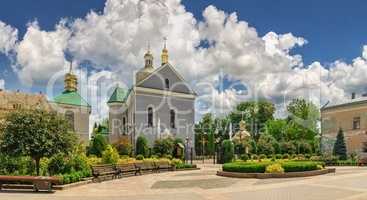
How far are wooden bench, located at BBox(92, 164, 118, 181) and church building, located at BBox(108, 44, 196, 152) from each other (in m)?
25.8

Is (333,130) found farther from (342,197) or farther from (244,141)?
(342,197)

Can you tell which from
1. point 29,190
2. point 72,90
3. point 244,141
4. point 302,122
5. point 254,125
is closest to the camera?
point 29,190

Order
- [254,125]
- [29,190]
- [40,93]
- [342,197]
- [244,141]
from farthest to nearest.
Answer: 1. [254,125]
2. [40,93]
3. [244,141]
4. [29,190]
5. [342,197]

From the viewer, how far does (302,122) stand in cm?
6988

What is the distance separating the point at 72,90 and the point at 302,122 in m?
35.4

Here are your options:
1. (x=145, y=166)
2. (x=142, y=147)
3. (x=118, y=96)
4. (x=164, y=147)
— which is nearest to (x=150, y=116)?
(x=164, y=147)

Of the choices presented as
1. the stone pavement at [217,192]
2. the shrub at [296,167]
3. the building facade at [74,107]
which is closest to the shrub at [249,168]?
the shrub at [296,167]

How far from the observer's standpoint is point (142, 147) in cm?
4666

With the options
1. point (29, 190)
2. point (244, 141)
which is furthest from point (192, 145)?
point (29, 190)

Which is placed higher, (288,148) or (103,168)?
(103,168)

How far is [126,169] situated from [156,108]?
2730 centimetres

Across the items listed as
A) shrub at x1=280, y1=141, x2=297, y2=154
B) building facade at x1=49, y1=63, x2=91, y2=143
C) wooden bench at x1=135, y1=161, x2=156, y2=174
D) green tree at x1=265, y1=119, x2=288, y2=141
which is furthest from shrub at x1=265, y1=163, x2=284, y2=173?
green tree at x1=265, y1=119, x2=288, y2=141

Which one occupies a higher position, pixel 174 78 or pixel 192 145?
pixel 174 78

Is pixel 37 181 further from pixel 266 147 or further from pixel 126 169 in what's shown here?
pixel 266 147
